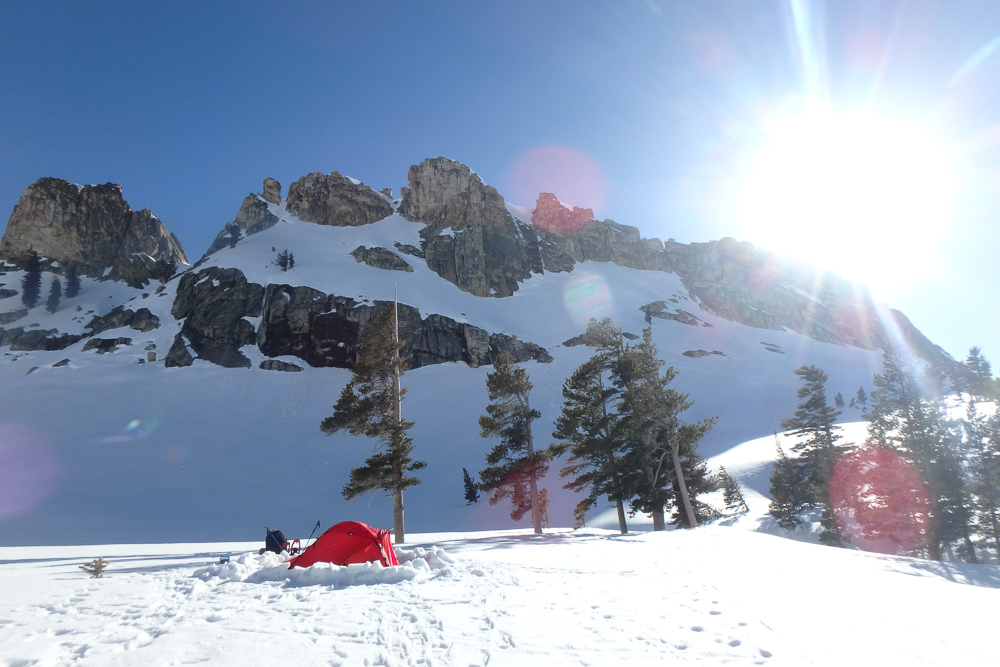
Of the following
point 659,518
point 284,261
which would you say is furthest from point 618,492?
point 284,261

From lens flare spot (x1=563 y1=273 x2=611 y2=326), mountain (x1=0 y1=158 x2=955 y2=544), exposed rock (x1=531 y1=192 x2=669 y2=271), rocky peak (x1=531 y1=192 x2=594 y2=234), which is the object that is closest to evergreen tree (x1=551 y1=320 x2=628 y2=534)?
mountain (x1=0 y1=158 x2=955 y2=544)

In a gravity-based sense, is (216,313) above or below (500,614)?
above

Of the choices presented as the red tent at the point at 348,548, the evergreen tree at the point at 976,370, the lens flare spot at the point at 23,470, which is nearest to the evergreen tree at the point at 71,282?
the lens flare spot at the point at 23,470

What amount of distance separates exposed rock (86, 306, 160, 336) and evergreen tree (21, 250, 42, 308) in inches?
540

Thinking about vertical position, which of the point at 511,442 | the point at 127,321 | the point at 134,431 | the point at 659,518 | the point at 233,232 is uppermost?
the point at 233,232

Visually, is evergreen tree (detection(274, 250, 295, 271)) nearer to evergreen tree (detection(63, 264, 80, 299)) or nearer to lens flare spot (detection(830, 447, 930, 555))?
evergreen tree (detection(63, 264, 80, 299))

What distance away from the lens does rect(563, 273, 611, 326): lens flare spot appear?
69.7 meters

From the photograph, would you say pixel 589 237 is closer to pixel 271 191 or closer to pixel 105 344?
pixel 271 191

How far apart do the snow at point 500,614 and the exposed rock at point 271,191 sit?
93.7 meters

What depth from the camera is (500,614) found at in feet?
16.5

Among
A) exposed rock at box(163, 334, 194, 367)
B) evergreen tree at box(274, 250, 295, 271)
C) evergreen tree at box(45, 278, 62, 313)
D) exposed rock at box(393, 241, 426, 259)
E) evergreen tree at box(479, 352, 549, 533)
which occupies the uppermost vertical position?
exposed rock at box(393, 241, 426, 259)

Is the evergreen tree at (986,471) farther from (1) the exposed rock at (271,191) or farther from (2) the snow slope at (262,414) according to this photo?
(1) the exposed rock at (271,191)

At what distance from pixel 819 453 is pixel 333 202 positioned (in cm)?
8448

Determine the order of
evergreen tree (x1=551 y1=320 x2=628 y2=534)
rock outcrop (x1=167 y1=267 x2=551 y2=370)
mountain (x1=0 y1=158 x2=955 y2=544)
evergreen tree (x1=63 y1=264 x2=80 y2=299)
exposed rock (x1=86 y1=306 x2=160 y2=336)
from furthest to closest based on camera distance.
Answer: evergreen tree (x1=63 y1=264 x2=80 y2=299), exposed rock (x1=86 y1=306 x2=160 y2=336), rock outcrop (x1=167 y1=267 x2=551 y2=370), mountain (x1=0 y1=158 x2=955 y2=544), evergreen tree (x1=551 y1=320 x2=628 y2=534)
